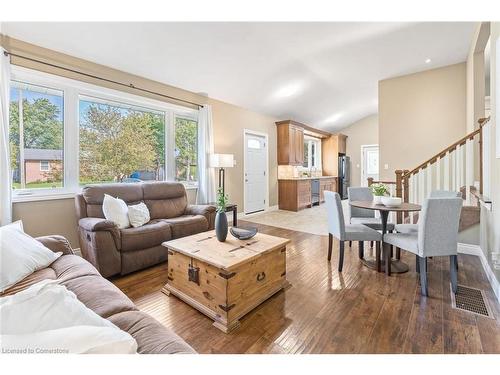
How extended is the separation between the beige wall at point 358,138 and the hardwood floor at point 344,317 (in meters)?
6.79

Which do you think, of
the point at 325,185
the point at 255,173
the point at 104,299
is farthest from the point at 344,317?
the point at 325,185

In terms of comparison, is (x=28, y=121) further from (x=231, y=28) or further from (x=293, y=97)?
(x=293, y=97)

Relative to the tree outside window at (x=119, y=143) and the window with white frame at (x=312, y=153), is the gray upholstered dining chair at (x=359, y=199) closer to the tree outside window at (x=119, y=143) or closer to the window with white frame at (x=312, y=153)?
the tree outside window at (x=119, y=143)

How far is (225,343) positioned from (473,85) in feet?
16.8

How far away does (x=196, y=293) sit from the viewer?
2.08 m

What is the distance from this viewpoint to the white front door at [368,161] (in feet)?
29.7

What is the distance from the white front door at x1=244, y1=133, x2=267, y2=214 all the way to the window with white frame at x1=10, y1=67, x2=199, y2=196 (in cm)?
175

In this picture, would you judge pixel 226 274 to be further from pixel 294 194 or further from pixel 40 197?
pixel 294 194

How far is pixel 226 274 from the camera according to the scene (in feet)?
6.01

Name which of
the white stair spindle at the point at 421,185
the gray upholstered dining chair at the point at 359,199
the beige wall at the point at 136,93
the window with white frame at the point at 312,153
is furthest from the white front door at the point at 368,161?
the gray upholstered dining chair at the point at 359,199

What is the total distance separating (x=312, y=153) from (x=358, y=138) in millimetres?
1823

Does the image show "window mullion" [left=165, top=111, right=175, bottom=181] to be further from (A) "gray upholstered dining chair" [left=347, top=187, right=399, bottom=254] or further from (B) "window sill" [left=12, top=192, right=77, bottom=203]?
(A) "gray upholstered dining chair" [left=347, top=187, right=399, bottom=254]

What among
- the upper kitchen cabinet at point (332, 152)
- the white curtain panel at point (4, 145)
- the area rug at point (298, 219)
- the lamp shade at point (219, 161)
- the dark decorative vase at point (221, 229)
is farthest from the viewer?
the upper kitchen cabinet at point (332, 152)

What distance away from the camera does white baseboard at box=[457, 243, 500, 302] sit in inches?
89.1
